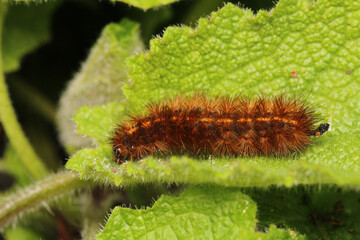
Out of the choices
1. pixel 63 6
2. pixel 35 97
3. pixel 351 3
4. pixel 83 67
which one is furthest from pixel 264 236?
pixel 63 6

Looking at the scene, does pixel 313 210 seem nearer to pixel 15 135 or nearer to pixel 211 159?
pixel 211 159

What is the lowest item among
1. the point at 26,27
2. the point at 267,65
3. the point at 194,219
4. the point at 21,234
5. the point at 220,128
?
the point at 21,234

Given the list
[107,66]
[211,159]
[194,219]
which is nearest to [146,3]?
[107,66]

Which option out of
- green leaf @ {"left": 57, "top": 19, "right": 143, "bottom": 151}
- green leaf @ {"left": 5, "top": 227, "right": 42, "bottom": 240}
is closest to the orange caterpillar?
green leaf @ {"left": 57, "top": 19, "right": 143, "bottom": 151}

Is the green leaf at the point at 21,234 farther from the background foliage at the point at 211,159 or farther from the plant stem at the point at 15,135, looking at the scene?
the plant stem at the point at 15,135

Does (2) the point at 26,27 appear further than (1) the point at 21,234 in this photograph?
Yes

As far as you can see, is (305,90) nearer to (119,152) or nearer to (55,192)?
(119,152)

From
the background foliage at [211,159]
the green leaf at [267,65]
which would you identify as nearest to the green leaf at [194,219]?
the background foliage at [211,159]
